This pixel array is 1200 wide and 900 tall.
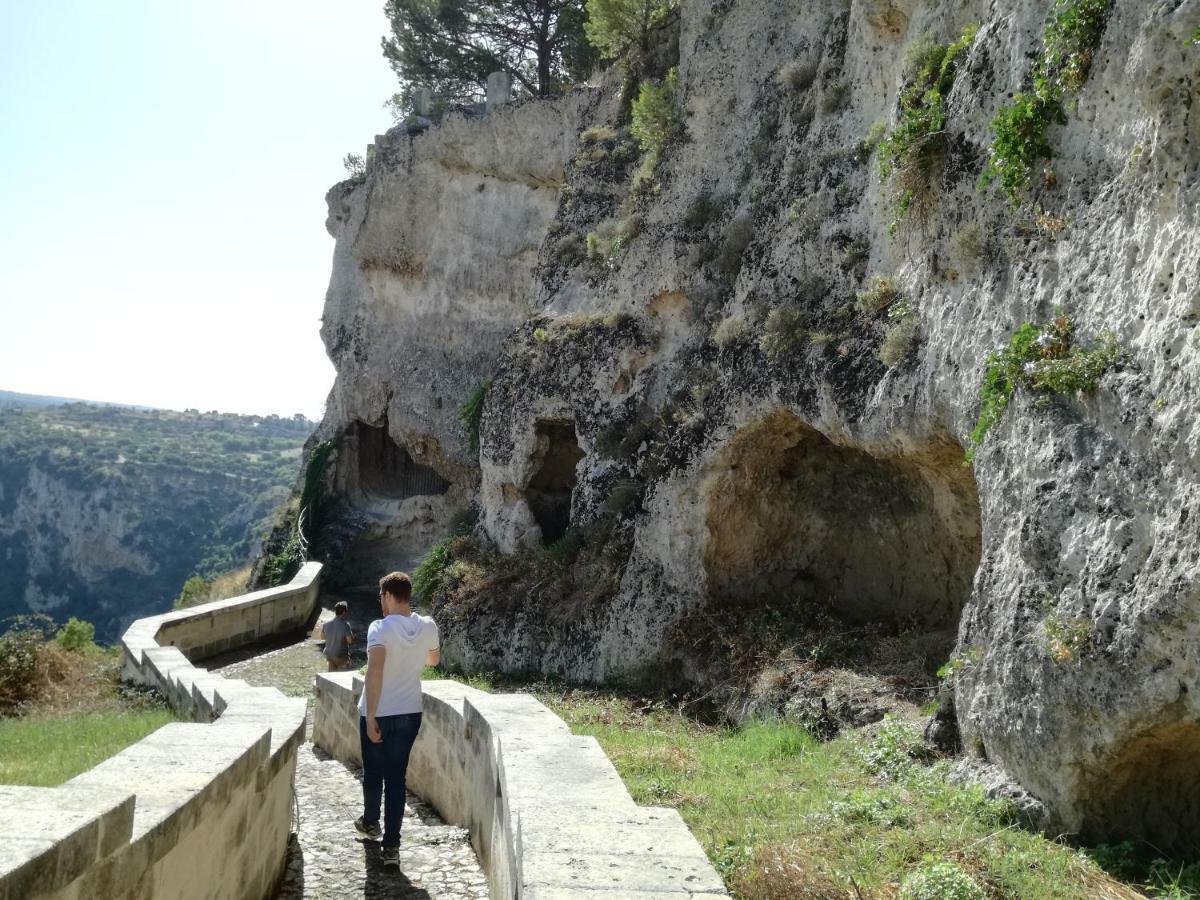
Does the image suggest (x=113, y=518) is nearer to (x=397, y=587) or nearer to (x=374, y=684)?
(x=397, y=587)

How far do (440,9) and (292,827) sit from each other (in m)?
25.8

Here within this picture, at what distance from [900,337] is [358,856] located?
220 inches

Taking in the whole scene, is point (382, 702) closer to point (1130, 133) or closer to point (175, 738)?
point (175, 738)

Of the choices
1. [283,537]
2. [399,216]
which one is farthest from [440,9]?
[283,537]

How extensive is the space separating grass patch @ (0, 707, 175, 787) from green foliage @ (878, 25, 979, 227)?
23.1ft

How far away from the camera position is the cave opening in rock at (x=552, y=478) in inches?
595

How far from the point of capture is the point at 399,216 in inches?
973

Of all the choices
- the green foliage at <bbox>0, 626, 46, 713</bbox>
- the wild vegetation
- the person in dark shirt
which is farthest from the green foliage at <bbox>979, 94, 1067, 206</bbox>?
the green foliage at <bbox>0, 626, 46, 713</bbox>

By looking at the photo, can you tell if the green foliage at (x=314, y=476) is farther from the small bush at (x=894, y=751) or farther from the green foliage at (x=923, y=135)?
the small bush at (x=894, y=751)

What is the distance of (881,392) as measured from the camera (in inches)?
319

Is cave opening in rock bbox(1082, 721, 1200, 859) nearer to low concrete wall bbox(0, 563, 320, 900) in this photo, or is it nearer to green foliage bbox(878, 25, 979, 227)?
low concrete wall bbox(0, 563, 320, 900)

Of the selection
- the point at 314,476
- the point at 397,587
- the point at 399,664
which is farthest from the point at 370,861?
the point at 314,476

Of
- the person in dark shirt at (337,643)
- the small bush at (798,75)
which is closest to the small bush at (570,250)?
the small bush at (798,75)

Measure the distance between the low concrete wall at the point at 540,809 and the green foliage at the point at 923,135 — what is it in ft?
17.2
